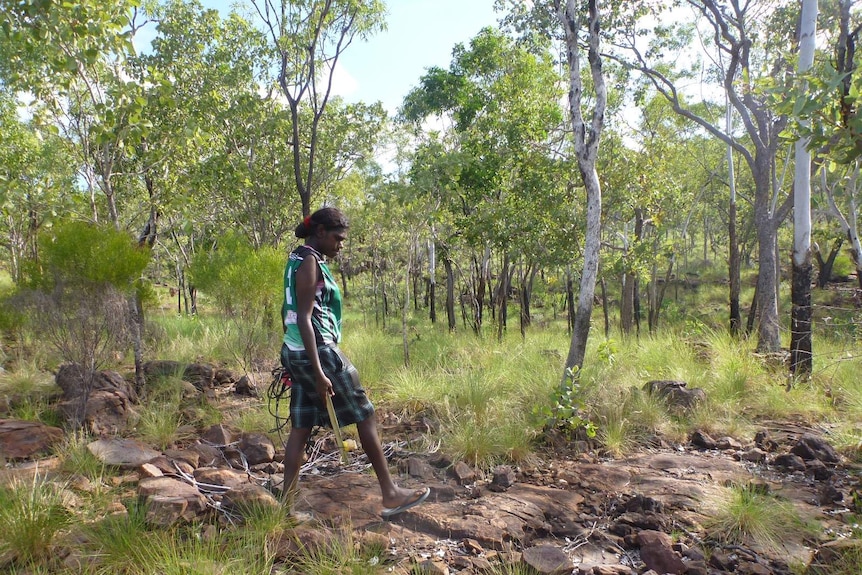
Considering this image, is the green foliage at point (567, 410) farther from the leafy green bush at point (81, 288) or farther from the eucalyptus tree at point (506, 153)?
the eucalyptus tree at point (506, 153)

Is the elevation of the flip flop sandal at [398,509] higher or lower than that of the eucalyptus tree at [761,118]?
lower

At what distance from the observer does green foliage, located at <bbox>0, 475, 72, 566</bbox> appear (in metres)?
2.70

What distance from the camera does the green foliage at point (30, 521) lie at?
270cm

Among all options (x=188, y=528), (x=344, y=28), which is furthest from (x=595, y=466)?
(x=344, y=28)

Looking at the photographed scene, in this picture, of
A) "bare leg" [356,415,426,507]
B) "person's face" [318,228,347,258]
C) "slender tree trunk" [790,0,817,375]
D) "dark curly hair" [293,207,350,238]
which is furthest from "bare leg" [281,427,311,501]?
"slender tree trunk" [790,0,817,375]

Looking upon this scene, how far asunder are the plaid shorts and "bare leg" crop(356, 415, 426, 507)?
73 mm

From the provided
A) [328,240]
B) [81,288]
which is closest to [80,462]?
[81,288]

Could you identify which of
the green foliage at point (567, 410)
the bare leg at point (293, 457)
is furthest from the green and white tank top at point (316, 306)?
the green foliage at point (567, 410)

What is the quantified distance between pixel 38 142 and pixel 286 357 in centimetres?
1574

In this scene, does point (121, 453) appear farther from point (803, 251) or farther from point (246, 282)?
point (803, 251)

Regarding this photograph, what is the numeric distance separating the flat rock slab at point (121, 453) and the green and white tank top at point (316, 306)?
5.63ft

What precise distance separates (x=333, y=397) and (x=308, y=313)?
1.87 ft

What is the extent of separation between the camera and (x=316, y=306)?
333cm

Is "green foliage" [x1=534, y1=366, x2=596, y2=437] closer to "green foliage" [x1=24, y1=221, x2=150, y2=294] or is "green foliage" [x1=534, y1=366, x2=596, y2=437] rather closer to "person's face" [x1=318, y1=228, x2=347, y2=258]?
"person's face" [x1=318, y1=228, x2=347, y2=258]
